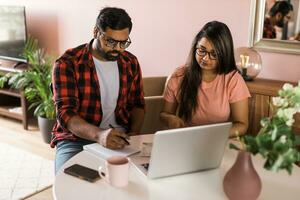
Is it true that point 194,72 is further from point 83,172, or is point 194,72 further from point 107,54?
point 83,172

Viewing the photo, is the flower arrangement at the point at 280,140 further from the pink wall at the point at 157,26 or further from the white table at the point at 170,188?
the pink wall at the point at 157,26

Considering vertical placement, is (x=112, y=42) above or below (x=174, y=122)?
above

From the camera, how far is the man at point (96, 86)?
166 centimetres

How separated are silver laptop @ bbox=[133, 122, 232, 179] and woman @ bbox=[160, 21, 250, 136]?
49 centimetres

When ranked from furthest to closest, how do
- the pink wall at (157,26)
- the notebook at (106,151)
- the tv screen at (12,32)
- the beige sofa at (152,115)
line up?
the tv screen at (12,32), the pink wall at (157,26), the beige sofa at (152,115), the notebook at (106,151)

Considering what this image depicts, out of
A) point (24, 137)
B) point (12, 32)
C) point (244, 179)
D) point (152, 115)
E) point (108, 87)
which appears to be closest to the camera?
point (244, 179)

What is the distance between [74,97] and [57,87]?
9 cm

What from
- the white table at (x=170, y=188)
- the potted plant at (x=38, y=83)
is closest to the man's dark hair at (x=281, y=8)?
the white table at (x=170, y=188)

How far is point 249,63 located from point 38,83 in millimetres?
1969

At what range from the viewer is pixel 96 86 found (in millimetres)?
1753

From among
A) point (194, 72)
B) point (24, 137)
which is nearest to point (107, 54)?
point (194, 72)

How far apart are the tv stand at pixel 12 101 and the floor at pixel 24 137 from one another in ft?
0.24

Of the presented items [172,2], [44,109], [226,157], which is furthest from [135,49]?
[226,157]

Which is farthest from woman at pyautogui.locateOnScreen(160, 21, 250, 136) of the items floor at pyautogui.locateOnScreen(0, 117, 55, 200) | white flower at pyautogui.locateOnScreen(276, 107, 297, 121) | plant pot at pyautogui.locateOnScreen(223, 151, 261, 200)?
floor at pyautogui.locateOnScreen(0, 117, 55, 200)
